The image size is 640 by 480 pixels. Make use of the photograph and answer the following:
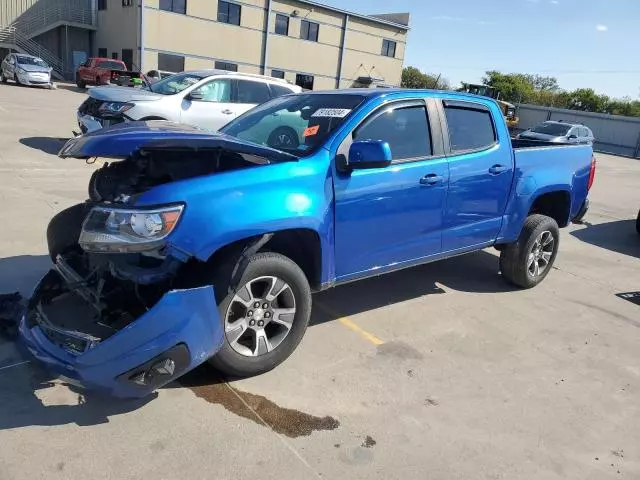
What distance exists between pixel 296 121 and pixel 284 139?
216 millimetres

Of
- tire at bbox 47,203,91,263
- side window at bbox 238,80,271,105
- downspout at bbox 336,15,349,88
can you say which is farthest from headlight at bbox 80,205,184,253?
downspout at bbox 336,15,349,88

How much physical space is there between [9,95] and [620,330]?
2375cm

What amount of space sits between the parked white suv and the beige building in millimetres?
21801

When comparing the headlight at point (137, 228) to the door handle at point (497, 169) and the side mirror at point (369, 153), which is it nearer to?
the side mirror at point (369, 153)

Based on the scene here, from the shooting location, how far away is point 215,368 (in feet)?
11.2

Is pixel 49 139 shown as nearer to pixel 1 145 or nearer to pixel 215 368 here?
pixel 1 145

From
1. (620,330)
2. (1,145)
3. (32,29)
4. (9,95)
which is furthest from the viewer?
(32,29)

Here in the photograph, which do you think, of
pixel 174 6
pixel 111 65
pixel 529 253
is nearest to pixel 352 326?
pixel 529 253

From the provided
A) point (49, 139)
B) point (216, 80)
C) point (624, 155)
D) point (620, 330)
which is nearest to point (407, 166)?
point (620, 330)

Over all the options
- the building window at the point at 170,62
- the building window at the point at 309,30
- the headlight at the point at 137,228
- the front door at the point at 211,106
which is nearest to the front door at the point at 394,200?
the headlight at the point at 137,228

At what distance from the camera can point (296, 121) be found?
14.1 ft

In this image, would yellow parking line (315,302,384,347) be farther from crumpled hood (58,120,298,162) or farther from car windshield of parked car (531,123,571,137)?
car windshield of parked car (531,123,571,137)

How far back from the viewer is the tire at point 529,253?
5445 mm

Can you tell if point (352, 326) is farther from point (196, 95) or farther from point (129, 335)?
point (196, 95)
